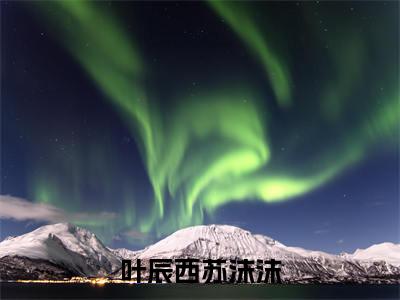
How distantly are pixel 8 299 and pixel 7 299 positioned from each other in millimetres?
480

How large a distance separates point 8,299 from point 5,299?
4.73 ft

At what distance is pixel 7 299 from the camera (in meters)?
187

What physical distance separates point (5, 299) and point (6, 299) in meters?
0.48

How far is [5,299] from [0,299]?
567 cm

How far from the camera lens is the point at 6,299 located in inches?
7382

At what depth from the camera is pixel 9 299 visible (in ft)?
614

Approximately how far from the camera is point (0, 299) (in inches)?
7544

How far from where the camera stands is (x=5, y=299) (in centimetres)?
18762

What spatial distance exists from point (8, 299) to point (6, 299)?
3.15 ft

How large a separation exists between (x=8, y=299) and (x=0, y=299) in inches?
273

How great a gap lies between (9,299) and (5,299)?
6.31 ft

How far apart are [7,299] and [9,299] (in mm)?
960
